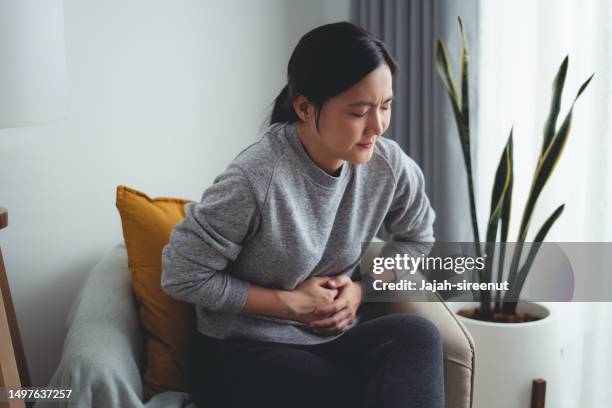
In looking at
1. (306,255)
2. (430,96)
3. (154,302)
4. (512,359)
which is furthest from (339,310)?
(430,96)

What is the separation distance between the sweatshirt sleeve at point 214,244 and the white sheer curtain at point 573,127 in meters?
0.94

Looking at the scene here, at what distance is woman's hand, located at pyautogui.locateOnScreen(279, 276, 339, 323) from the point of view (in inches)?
53.2

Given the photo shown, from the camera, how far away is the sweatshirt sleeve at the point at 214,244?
1273mm

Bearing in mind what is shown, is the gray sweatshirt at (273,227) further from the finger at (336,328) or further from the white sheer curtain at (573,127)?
the white sheer curtain at (573,127)

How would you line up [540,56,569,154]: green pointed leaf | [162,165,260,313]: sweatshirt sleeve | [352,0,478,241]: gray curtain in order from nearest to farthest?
1. [162,165,260,313]: sweatshirt sleeve
2. [540,56,569,154]: green pointed leaf
3. [352,0,478,241]: gray curtain

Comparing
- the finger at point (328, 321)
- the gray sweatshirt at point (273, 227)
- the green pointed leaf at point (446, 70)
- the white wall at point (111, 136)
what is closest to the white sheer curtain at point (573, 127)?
the green pointed leaf at point (446, 70)

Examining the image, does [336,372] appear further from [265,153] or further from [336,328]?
[265,153]

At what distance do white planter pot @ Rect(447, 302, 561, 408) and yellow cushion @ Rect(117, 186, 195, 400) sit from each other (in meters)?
0.72

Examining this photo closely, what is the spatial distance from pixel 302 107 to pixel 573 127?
34.5 inches

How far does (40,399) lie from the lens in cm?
124

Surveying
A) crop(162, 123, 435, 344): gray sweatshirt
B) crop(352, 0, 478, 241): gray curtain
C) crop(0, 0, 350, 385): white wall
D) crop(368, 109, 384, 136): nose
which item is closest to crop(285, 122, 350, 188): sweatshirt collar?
crop(162, 123, 435, 344): gray sweatshirt

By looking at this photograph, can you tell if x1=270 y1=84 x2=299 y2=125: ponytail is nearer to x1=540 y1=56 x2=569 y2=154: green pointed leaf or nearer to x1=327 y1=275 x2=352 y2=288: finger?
x1=327 y1=275 x2=352 y2=288: finger

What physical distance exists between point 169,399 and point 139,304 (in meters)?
0.25

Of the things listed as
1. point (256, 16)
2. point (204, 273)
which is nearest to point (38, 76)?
point (204, 273)
